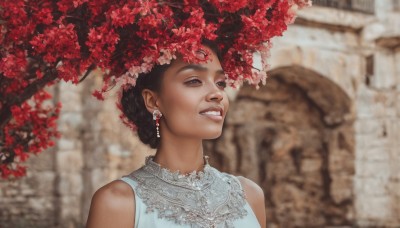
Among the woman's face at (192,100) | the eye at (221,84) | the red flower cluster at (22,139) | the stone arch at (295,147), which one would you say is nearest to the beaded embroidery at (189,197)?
the woman's face at (192,100)

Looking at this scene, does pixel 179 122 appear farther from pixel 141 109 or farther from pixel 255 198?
pixel 255 198

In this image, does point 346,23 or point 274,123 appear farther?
point 274,123

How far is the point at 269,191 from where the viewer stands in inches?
345

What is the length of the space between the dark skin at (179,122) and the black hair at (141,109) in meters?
0.04

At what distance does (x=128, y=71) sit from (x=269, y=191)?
686 cm

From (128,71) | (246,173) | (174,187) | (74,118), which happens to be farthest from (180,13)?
(246,173)

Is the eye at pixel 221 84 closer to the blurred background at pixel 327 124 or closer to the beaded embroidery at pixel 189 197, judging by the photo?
the beaded embroidery at pixel 189 197

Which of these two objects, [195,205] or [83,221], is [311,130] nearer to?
[83,221]

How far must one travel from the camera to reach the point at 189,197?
2.13 m

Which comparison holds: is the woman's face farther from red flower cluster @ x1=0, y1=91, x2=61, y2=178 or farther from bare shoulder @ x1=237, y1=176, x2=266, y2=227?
red flower cluster @ x1=0, y1=91, x2=61, y2=178

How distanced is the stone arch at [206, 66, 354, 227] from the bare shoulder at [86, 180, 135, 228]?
610 centimetres

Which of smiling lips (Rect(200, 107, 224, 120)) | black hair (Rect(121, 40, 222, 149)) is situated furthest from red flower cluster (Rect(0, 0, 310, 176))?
smiling lips (Rect(200, 107, 224, 120))

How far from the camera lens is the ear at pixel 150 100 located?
2.18 metres

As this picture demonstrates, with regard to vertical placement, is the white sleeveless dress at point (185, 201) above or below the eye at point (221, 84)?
below
